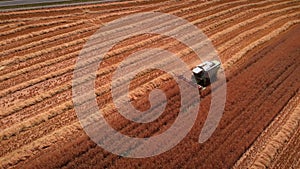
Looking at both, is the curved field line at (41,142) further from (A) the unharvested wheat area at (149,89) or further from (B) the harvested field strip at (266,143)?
(B) the harvested field strip at (266,143)

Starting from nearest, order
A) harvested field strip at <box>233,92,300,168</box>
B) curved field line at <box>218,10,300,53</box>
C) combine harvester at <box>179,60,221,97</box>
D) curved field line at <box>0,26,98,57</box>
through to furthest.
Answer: harvested field strip at <box>233,92,300,168</box> → combine harvester at <box>179,60,221,97</box> → curved field line at <box>0,26,98,57</box> → curved field line at <box>218,10,300,53</box>

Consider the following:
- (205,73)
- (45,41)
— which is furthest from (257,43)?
(45,41)

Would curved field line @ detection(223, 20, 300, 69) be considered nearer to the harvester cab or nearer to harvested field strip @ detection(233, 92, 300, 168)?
the harvester cab

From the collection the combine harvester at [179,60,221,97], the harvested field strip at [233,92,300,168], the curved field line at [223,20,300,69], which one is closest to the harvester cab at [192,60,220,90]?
the combine harvester at [179,60,221,97]

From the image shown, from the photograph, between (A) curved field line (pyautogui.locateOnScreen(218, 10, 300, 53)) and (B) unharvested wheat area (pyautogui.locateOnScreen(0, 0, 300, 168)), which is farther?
(A) curved field line (pyautogui.locateOnScreen(218, 10, 300, 53))

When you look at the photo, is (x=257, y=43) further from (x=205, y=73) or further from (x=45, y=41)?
(x=45, y=41)

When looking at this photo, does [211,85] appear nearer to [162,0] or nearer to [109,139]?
[109,139]

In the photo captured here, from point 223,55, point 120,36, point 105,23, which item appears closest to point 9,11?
point 105,23
